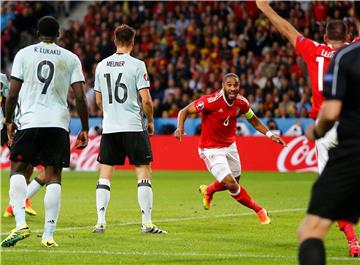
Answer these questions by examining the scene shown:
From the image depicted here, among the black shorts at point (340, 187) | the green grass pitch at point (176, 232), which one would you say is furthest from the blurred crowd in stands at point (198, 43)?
the black shorts at point (340, 187)

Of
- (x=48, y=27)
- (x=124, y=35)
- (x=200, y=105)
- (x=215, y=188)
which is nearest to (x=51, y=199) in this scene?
(x=48, y=27)

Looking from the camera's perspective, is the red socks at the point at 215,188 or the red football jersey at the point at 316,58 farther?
the red socks at the point at 215,188

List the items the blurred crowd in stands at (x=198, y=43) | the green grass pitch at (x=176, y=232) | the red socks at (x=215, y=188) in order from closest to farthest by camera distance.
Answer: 1. the green grass pitch at (x=176, y=232)
2. the red socks at (x=215, y=188)
3. the blurred crowd in stands at (x=198, y=43)

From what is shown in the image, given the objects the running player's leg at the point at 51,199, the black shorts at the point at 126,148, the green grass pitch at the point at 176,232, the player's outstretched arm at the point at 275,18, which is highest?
the player's outstretched arm at the point at 275,18

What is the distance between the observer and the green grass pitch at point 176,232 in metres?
9.62

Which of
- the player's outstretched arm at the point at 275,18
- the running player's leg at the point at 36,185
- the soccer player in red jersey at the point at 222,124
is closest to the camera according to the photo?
the player's outstretched arm at the point at 275,18

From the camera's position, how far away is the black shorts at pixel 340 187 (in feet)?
21.0

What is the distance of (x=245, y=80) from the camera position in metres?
29.9

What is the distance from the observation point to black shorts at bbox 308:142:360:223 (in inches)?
252

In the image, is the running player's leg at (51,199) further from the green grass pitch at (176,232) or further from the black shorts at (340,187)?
the black shorts at (340,187)

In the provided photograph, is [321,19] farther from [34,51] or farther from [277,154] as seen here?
[34,51]

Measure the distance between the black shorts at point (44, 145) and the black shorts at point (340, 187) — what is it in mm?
4407

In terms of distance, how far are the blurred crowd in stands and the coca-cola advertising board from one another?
2.14m

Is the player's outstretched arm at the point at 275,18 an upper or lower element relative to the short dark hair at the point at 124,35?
upper
